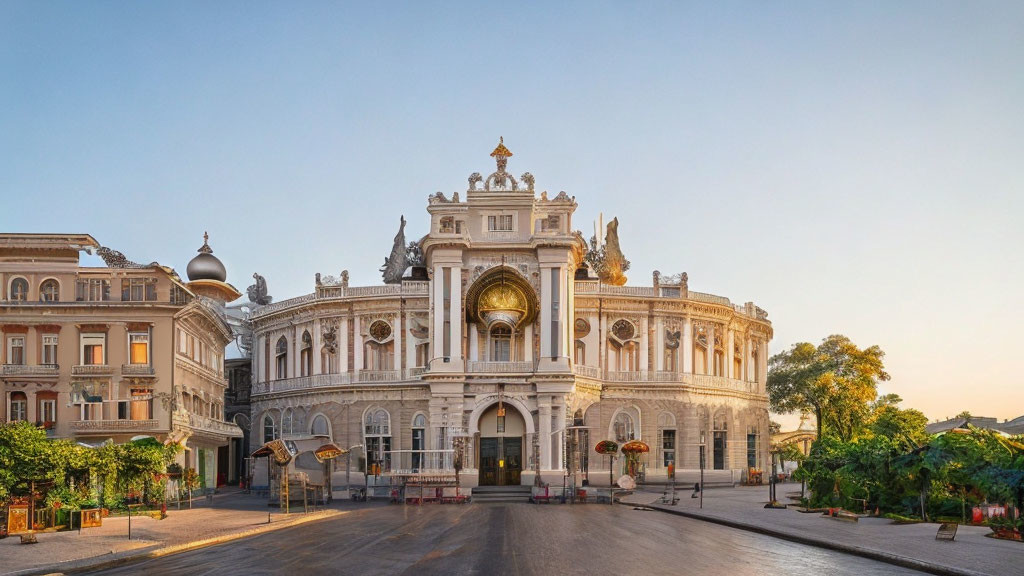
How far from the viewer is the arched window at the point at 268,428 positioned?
7925 cm

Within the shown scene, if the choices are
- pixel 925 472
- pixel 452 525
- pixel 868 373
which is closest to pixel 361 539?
pixel 452 525

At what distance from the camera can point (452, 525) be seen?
39.1m

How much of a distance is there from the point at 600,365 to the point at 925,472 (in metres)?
36.1

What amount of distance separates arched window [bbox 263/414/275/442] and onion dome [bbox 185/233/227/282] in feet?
67.4

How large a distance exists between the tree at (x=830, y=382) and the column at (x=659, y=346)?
52.2ft

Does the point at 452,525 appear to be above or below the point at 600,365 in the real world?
below

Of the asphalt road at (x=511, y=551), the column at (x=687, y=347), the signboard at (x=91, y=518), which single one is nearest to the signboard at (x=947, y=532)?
the asphalt road at (x=511, y=551)

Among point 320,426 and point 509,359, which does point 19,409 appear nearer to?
point 320,426

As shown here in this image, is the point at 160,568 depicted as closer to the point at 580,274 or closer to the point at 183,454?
the point at 183,454

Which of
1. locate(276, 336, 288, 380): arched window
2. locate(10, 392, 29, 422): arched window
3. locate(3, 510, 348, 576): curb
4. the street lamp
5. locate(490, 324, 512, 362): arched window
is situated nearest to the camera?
locate(3, 510, 348, 576): curb

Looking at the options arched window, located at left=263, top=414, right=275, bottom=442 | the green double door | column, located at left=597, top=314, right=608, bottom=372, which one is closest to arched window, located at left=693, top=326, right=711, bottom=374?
column, located at left=597, top=314, right=608, bottom=372

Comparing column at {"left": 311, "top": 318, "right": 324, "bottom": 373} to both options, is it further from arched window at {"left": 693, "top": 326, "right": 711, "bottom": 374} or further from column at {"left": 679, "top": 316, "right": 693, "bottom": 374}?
arched window at {"left": 693, "top": 326, "right": 711, "bottom": 374}

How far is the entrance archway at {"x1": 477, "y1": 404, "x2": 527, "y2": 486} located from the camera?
66375 mm

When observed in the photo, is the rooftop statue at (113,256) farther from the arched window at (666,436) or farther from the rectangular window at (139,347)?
the arched window at (666,436)
